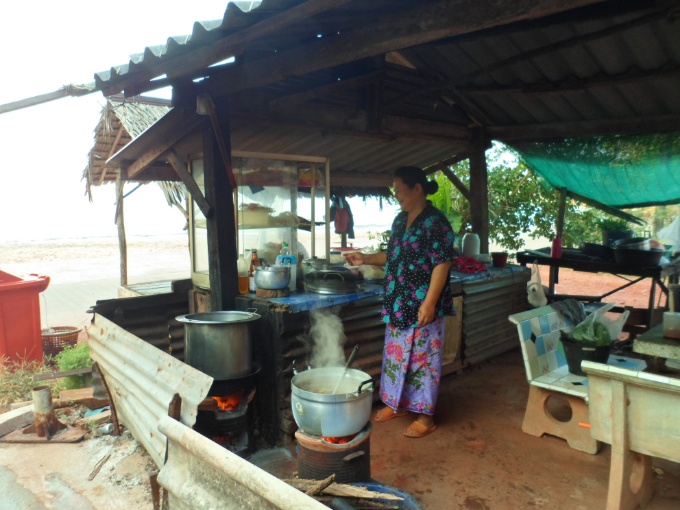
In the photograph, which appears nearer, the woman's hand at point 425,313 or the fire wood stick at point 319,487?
the fire wood stick at point 319,487

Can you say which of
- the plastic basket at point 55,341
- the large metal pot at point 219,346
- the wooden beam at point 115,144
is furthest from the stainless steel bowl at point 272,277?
the wooden beam at point 115,144

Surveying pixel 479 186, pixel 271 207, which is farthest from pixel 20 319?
pixel 479 186

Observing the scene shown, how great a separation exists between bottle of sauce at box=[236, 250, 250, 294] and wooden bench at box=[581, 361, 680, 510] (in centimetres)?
289

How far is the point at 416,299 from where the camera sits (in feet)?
12.5

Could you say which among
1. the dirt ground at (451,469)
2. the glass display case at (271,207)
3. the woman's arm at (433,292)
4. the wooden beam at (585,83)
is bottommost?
the dirt ground at (451,469)

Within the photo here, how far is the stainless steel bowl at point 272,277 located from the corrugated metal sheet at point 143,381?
3.66 ft

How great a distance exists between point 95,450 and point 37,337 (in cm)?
346

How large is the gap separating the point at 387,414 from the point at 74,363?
172 inches

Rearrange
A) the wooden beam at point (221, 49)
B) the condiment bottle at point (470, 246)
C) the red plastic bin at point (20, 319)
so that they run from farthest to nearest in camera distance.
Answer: the condiment bottle at point (470, 246)
the red plastic bin at point (20, 319)
the wooden beam at point (221, 49)

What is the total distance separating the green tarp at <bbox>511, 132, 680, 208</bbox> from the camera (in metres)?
5.96

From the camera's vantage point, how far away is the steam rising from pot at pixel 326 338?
405 centimetres

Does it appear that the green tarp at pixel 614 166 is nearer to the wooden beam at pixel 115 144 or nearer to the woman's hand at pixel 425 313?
the woman's hand at pixel 425 313

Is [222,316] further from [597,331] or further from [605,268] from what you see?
[605,268]

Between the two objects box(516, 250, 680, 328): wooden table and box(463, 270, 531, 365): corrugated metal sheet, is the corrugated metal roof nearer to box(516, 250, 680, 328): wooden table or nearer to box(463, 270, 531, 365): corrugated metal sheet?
box(516, 250, 680, 328): wooden table
